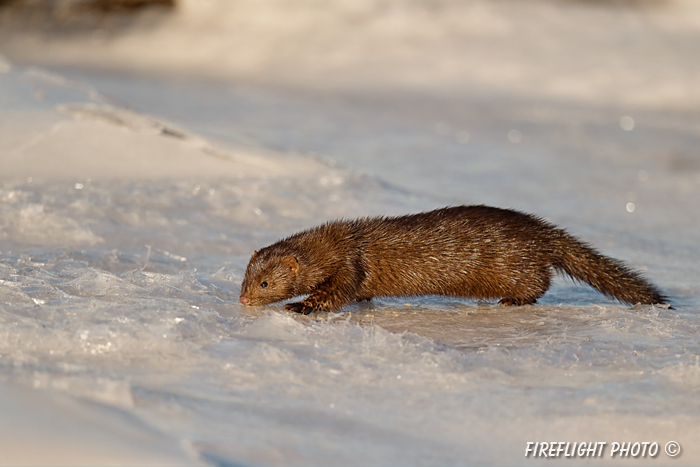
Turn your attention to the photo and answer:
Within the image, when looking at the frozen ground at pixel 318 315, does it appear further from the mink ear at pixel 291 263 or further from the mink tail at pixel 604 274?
the mink ear at pixel 291 263

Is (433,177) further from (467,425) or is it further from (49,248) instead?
(467,425)

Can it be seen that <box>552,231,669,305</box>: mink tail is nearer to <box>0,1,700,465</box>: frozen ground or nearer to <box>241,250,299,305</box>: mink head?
<box>0,1,700,465</box>: frozen ground

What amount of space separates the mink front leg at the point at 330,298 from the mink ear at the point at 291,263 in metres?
0.19

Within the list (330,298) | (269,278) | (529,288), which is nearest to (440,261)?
(529,288)

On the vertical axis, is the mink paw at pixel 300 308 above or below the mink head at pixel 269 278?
below

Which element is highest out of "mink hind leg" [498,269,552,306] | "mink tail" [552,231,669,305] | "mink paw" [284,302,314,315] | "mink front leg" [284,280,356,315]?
"mink tail" [552,231,669,305]

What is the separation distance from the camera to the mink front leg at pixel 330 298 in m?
4.74

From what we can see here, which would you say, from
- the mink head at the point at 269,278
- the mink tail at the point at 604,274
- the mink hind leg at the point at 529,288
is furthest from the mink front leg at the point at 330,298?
the mink tail at the point at 604,274

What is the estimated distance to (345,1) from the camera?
17984 mm

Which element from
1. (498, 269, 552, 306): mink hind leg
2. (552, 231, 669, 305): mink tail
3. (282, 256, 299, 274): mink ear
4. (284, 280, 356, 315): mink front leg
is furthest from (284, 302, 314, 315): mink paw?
(552, 231, 669, 305): mink tail

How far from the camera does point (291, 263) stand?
470 centimetres

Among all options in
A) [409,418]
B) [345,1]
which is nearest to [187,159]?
[409,418]

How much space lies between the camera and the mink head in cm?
463

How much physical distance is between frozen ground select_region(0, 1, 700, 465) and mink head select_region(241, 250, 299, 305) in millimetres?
183
